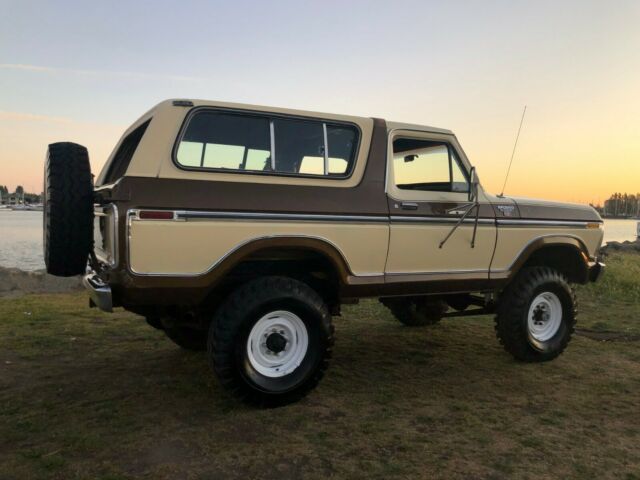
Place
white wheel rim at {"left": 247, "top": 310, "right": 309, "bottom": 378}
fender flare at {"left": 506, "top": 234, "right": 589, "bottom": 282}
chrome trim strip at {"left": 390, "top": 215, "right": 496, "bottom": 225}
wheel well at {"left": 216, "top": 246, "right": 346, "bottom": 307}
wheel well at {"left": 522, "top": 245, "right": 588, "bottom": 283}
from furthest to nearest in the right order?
wheel well at {"left": 522, "top": 245, "right": 588, "bottom": 283}
fender flare at {"left": 506, "top": 234, "right": 589, "bottom": 282}
chrome trim strip at {"left": 390, "top": 215, "right": 496, "bottom": 225}
wheel well at {"left": 216, "top": 246, "right": 346, "bottom": 307}
white wheel rim at {"left": 247, "top": 310, "right": 309, "bottom": 378}

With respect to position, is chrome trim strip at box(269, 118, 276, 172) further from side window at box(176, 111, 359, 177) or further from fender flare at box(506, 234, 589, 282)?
fender flare at box(506, 234, 589, 282)

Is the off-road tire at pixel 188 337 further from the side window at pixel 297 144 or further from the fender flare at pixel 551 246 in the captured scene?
the fender flare at pixel 551 246

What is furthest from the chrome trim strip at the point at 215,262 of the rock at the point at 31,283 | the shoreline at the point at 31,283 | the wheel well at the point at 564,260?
the rock at the point at 31,283

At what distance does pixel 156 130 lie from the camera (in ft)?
12.4

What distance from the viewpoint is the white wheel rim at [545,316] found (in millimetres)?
5594

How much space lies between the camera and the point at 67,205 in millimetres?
3760

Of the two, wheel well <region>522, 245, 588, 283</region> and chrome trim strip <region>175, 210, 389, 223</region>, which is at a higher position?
chrome trim strip <region>175, 210, 389, 223</region>

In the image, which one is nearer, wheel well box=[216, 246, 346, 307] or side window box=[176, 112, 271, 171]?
side window box=[176, 112, 271, 171]

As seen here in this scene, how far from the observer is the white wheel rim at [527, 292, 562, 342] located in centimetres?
559

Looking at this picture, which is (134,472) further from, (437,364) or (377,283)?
(437,364)

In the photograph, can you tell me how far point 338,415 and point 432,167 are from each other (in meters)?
2.55

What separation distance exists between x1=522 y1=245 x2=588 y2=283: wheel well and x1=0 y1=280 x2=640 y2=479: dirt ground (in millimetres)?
853

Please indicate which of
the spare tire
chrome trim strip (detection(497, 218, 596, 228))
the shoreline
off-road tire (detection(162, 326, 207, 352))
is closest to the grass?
off-road tire (detection(162, 326, 207, 352))

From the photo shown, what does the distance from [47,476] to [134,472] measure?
1.51 feet
